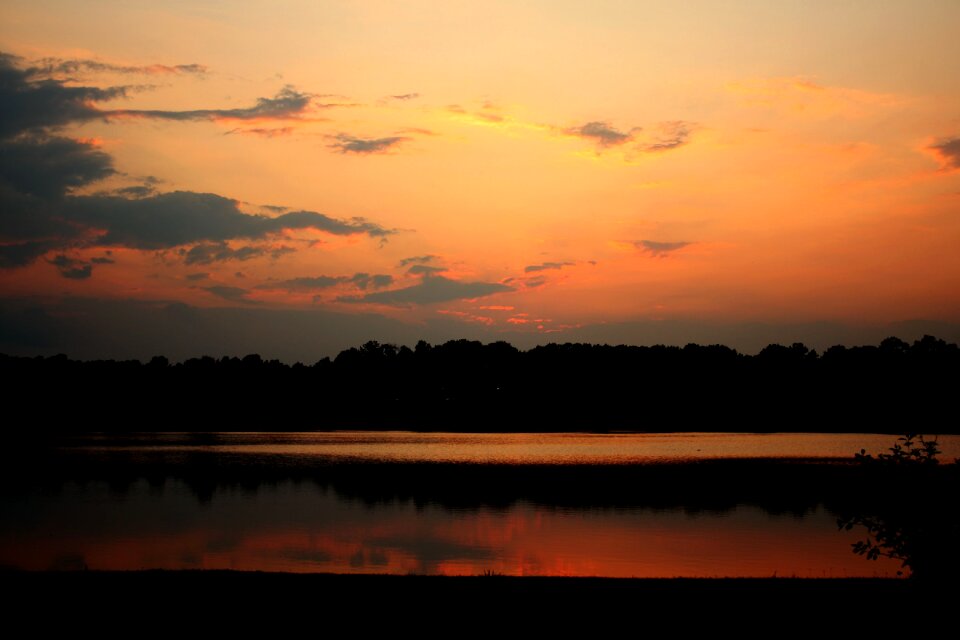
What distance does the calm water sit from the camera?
23.8 meters

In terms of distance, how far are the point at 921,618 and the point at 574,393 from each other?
166m

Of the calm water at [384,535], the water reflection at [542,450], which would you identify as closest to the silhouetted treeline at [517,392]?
the water reflection at [542,450]

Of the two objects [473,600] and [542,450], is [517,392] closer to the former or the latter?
[542,450]

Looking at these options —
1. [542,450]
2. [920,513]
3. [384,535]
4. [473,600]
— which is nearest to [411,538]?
[384,535]

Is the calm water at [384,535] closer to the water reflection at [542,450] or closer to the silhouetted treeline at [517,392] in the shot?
the water reflection at [542,450]

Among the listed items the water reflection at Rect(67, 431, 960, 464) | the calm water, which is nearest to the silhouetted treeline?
the water reflection at Rect(67, 431, 960, 464)

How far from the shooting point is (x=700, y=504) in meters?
37.5

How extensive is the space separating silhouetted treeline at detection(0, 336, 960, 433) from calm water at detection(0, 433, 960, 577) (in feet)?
329

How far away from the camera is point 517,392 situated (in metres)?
185

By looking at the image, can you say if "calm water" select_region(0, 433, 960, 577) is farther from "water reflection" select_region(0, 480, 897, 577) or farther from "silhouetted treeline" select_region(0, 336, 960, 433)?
"silhouetted treeline" select_region(0, 336, 960, 433)

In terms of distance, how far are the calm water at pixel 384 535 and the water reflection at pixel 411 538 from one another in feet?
0.18

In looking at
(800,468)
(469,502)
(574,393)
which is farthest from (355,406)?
(469,502)

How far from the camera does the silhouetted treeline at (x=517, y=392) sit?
146375mm

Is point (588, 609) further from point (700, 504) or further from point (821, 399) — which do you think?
point (821, 399)
